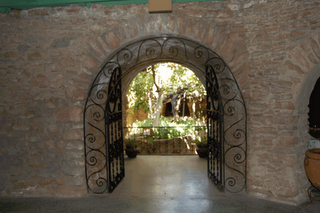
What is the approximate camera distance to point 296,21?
3.28m

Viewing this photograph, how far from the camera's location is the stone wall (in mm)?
3398

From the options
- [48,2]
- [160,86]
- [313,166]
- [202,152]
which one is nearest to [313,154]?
[313,166]

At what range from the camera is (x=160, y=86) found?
906cm

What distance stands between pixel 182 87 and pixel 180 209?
712 centimetres

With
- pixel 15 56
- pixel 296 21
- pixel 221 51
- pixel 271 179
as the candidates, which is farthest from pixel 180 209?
pixel 15 56

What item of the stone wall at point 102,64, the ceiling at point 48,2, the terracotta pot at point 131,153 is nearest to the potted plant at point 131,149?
the terracotta pot at point 131,153

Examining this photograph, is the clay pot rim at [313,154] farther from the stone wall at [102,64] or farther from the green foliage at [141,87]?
the green foliage at [141,87]

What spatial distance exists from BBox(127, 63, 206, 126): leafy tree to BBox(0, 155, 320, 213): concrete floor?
482 centimetres

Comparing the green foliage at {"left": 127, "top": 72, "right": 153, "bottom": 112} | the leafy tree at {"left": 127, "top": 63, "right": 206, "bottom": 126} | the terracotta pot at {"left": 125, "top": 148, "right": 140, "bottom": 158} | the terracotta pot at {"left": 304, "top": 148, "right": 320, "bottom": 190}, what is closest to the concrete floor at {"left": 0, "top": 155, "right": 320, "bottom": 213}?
the terracotta pot at {"left": 304, "top": 148, "right": 320, "bottom": 190}

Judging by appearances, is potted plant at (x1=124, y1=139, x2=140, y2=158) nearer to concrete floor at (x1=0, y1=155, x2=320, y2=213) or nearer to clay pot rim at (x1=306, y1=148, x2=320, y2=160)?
concrete floor at (x1=0, y1=155, x2=320, y2=213)

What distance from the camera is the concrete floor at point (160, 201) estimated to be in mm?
3404

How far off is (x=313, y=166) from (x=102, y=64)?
3.31 metres

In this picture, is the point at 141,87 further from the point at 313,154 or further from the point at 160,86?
the point at 313,154

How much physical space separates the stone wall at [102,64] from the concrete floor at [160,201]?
0.63 feet
